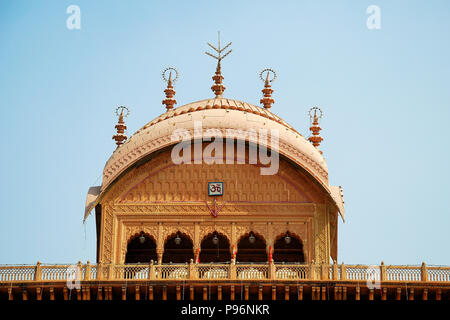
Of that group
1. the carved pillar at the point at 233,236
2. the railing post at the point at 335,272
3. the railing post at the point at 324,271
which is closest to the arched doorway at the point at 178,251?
the carved pillar at the point at 233,236

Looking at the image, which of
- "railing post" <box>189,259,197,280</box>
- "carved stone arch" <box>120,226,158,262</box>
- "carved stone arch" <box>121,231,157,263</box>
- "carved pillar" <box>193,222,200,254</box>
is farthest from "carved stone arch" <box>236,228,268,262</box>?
"railing post" <box>189,259,197,280</box>

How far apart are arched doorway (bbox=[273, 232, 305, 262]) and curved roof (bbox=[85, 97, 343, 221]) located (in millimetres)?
1707

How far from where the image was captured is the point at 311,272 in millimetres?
26516

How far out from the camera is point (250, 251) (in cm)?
2952

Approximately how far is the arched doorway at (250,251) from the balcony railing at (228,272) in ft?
8.76

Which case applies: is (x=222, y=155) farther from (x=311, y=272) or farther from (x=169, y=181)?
(x=311, y=272)

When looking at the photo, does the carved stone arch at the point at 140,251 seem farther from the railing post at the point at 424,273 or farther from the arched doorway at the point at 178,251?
the railing post at the point at 424,273

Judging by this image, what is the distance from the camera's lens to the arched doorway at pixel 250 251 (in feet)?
96.7

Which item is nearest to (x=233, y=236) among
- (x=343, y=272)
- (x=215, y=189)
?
(x=215, y=189)

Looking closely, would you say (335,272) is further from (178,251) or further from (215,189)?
(178,251)

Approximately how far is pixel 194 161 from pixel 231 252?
2.52m

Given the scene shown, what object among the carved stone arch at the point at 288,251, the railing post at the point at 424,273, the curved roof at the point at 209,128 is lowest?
the railing post at the point at 424,273

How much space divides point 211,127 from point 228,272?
415cm
